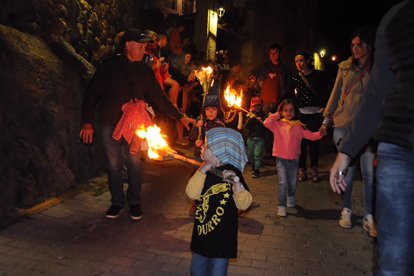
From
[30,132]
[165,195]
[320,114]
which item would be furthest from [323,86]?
[30,132]

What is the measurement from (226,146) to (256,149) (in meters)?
4.99

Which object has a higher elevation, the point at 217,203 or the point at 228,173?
the point at 228,173

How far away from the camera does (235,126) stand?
9352 millimetres

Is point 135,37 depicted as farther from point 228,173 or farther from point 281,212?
point 281,212

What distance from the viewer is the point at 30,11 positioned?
257 inches

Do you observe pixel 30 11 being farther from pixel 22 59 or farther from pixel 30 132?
pixel 30 132

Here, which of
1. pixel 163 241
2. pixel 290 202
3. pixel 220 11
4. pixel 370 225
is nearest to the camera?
pixel 163 241

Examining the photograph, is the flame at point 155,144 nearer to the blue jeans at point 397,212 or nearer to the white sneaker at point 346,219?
the blue jeans at point 397,212

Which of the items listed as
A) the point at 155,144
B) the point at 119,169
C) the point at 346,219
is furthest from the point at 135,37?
the point at 346,219

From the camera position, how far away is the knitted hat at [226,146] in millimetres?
3451

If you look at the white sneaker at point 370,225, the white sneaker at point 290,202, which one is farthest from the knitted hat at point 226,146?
the white sneaker at point 290,202

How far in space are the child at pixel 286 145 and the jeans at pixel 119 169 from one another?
80.9 inches

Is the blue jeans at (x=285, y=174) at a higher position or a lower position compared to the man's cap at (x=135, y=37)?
lower

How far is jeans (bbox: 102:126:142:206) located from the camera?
5.67 meters
